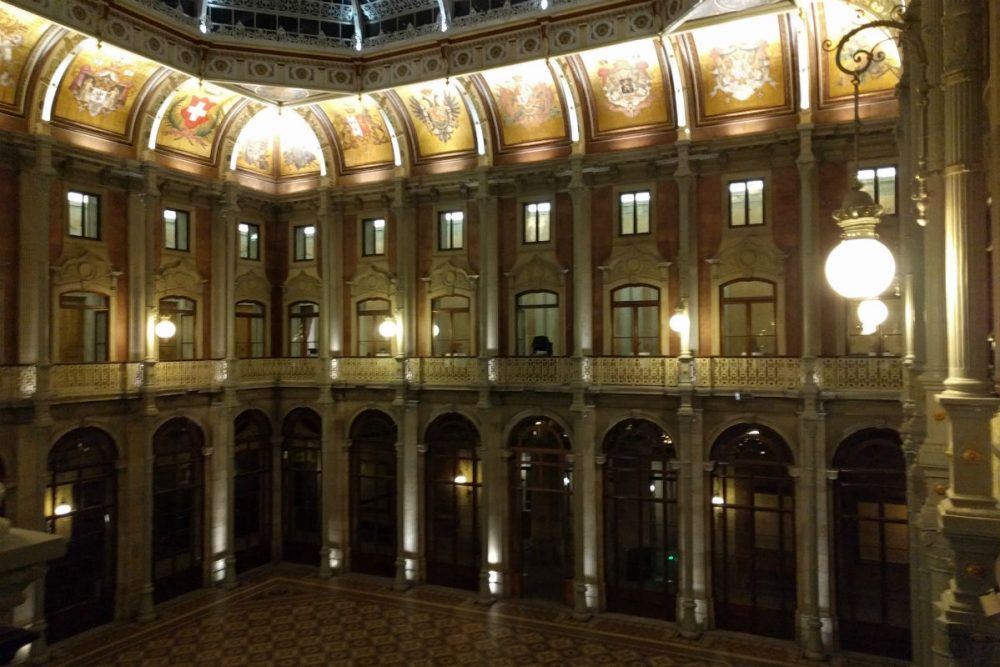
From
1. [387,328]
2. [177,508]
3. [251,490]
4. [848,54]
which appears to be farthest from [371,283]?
[848,54]

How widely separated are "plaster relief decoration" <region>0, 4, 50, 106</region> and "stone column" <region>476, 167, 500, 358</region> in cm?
972

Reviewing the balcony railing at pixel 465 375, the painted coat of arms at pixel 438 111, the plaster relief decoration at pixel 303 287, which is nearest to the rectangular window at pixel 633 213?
the balcony railing at pixel 465 375

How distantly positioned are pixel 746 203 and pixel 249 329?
13618mm

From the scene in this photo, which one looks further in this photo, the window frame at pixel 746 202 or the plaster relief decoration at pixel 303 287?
the plaster relief decoration at pixel 303 287

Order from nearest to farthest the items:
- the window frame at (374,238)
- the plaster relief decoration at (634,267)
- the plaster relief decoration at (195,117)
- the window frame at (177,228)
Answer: the plaster relief decoration at (634,267) → the plaster relief decoration at (195,117) → the window frame at (177,228) → the window frame at (374,238)

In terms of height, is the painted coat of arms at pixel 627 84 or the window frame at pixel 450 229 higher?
the painted coat of arms at pixel 627 84

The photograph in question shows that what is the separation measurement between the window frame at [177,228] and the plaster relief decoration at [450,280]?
6261mm

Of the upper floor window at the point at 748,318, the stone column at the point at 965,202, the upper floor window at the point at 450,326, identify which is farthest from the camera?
the upper floor window at the point at 450,326

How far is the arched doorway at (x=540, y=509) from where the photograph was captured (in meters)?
17.3

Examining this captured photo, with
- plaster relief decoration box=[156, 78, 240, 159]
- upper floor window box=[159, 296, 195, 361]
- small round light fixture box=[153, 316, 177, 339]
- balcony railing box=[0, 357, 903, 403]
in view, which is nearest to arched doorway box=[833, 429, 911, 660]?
balcony railing box=[0, 357, 903, 403]

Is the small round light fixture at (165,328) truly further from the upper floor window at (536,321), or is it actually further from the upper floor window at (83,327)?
the upper floor window at (536,321)

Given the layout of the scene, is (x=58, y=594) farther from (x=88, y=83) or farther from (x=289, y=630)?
(x=88, y=83)

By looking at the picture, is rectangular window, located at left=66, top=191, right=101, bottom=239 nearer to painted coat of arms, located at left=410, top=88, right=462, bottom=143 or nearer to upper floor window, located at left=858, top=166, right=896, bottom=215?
painted coat of arms, located at left=410, top=88, right=462, bottom=143

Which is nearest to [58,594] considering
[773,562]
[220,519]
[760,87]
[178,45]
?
[220,519]
